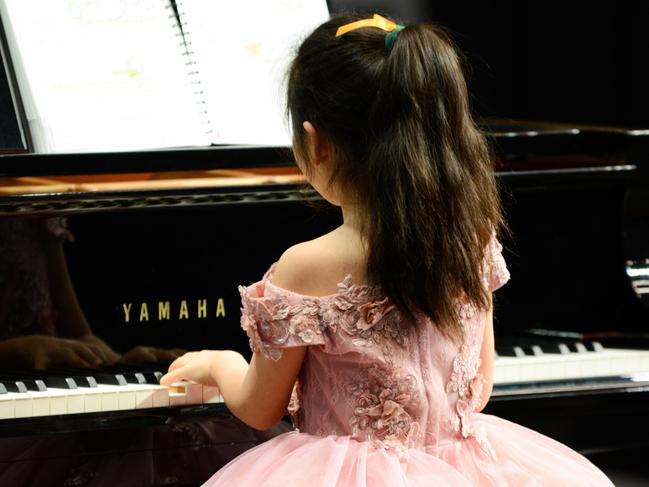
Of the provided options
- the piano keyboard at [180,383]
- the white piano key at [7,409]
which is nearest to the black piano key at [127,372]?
the piano keyboard at [180,383]

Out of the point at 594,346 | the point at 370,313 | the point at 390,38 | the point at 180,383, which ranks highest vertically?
the point at 390,38

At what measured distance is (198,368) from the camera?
61.5 inches

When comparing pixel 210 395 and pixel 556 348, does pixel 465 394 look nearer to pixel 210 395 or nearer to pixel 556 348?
pixel 210 395

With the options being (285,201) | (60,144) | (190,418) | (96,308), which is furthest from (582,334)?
(60,144)

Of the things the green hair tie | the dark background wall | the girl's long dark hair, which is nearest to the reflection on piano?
the girl's long dark hair

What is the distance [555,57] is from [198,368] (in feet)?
7.79

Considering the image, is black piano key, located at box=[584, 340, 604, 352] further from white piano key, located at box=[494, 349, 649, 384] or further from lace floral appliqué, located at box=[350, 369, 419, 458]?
lace floral appliqué, located at box=[350, 369, 419, 458]

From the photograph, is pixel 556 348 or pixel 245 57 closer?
pixel 556 348

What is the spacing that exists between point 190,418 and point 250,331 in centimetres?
43

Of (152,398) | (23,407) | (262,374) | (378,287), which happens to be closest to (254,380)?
(262,374)

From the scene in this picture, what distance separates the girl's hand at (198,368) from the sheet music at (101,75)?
1.98ft

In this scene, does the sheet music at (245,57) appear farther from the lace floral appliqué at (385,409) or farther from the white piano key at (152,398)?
the lace floral appliqué at (385,409)

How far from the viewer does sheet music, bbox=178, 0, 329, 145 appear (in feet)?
6.95

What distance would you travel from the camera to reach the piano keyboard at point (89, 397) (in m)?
1.64
